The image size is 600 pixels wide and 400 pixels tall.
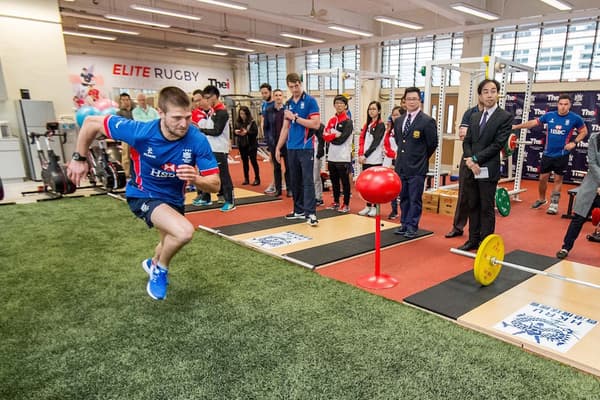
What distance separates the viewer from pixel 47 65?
8641 mm

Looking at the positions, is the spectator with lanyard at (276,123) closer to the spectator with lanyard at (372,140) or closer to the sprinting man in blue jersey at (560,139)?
the spectator with lanyard at (372,140)

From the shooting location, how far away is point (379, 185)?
9.93 ft

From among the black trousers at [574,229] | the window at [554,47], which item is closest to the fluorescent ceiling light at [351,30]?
the window at [554,47]

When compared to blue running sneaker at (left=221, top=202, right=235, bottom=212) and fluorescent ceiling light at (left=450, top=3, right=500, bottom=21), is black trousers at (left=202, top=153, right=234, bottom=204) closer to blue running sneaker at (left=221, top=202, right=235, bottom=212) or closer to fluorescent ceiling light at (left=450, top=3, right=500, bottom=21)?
blue running sneaker at (left=221, top=202, right=235, bottom=212)

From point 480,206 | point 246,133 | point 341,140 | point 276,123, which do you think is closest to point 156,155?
point 480,206

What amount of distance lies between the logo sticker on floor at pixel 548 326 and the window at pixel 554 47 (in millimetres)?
8652

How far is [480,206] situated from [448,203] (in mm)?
1800

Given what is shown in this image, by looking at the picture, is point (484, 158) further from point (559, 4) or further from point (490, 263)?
point (559, 4)

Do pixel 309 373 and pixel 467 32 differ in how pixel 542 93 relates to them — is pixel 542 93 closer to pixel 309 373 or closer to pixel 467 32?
pixel 467 32

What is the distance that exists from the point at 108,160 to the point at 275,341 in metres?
5.86

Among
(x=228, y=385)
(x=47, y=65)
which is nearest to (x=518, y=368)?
(x=228, y=385)

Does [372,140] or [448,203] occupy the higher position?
[372,140]

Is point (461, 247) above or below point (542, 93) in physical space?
below

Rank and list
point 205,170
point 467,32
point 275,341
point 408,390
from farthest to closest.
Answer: point 467,32 → point 205,170 → point 275,341 → point 408,390
